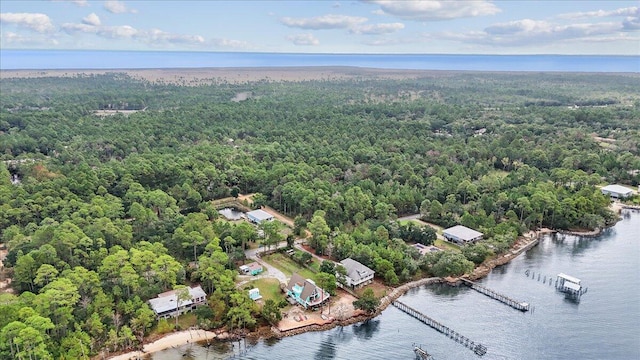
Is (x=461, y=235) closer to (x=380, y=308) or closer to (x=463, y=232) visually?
(x=463, y=232)

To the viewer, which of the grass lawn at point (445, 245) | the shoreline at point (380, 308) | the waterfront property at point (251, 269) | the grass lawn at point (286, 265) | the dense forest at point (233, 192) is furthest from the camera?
the grass lawn at point (445, 245)

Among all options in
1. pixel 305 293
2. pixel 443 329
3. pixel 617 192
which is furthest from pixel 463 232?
pixel 617 192

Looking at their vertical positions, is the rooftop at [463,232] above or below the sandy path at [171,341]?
above

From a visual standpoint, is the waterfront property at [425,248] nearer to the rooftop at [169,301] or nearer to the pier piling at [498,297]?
the pier piling at [498,297]

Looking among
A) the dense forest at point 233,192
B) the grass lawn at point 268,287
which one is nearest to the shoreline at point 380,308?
the dense forest at point 233,192

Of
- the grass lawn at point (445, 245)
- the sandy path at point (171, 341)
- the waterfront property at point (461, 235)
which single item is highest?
the waterfront property at point (461, 235)

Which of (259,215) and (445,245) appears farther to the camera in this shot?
(259,215)

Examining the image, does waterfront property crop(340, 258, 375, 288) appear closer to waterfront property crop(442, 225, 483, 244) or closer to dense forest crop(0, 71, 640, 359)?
dense forest crop(0, 71, 640, 359)
